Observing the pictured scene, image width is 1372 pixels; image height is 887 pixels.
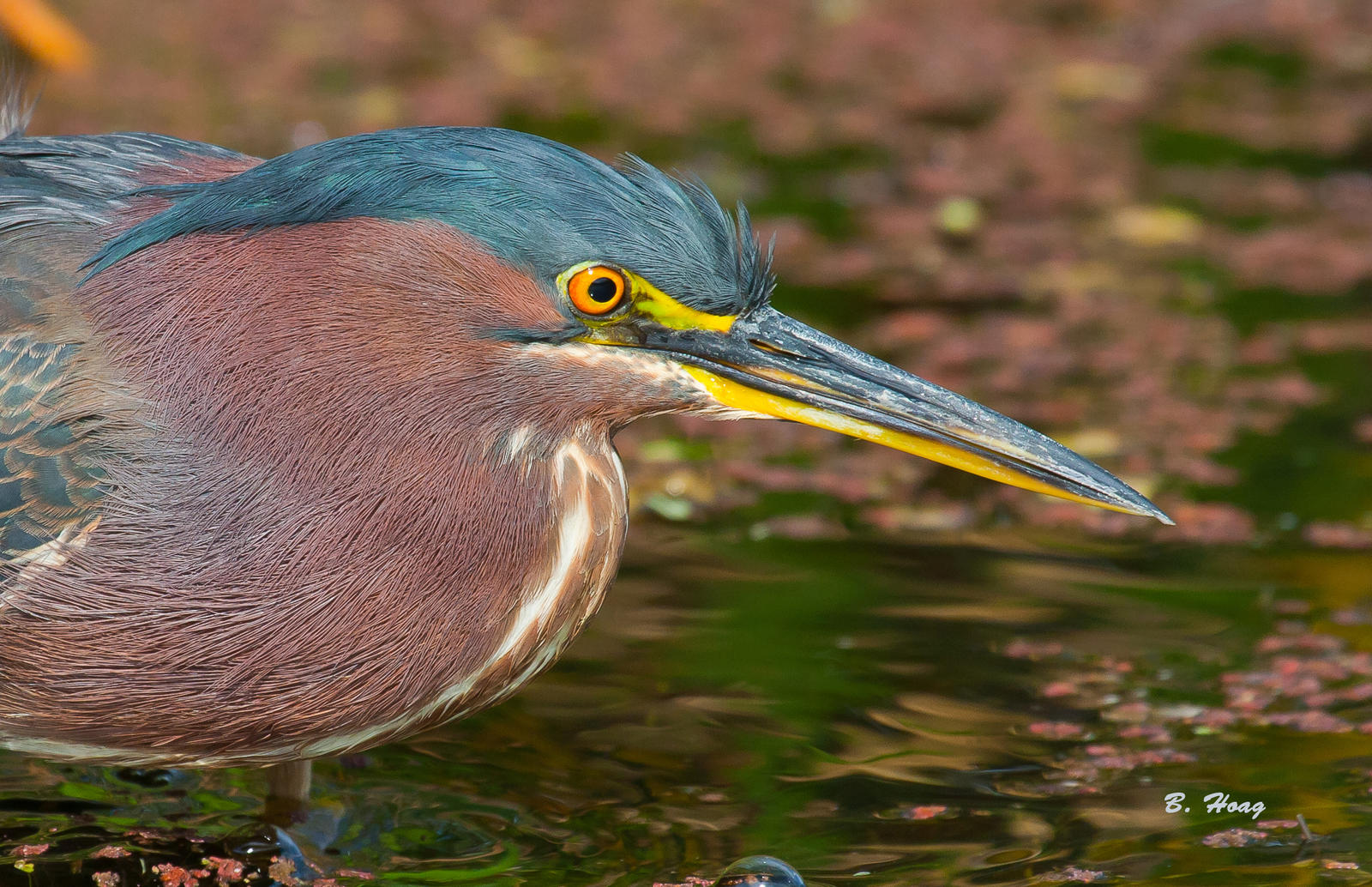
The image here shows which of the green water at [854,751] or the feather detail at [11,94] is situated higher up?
the feather detail at [11,94]

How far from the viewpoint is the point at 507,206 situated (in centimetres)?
393

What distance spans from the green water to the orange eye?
5.05 feet

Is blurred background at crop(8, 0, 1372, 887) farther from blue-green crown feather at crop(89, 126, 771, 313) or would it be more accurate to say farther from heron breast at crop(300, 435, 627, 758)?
blue-green crown feather at crop(89, 126, 771, 313)

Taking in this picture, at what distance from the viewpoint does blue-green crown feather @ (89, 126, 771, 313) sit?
12.9 feet

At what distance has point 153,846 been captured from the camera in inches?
179

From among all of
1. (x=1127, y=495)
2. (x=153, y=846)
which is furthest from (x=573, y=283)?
(x=153, y=846)

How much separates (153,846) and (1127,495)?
2701 mm

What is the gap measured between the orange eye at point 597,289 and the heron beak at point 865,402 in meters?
0.18

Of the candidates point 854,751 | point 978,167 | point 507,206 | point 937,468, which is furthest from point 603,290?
point 978,167

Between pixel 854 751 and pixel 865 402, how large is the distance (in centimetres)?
136

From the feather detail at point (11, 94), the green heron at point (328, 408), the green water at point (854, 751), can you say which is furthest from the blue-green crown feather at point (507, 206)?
the green water at point (854, 751)

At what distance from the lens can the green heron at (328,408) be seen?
397 centimetres

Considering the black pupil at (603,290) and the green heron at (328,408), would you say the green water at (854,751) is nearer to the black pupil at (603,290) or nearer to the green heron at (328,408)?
the green heron at (328,408)

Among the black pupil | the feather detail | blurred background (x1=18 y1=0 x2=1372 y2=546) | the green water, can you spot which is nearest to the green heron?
the black pupil
